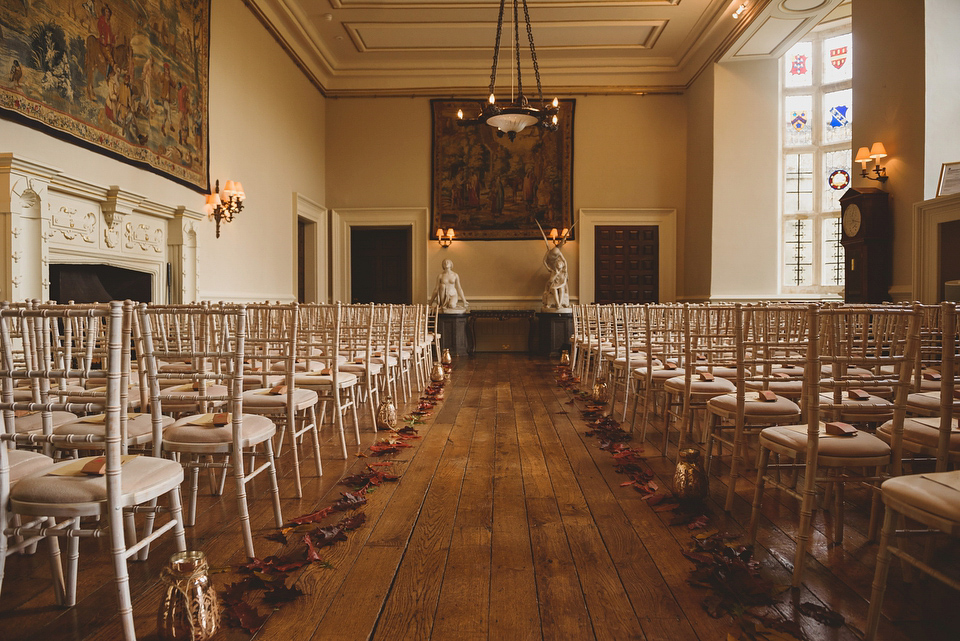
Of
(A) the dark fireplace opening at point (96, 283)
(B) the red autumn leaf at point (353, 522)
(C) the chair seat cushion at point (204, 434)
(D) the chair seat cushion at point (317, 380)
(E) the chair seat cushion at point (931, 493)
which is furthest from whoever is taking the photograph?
(A) the dark fireplace opening at point (96, 283)

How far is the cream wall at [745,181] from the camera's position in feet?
32.9

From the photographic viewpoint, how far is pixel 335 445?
4043 millimetres

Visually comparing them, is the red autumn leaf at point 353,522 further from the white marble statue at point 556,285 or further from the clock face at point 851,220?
the white marble statue at point 556,285

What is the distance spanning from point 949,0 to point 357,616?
26.5ft

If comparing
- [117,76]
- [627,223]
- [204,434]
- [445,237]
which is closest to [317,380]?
[204,434]

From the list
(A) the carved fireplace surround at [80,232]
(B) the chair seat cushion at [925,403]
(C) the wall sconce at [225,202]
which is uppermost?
(C) the wall sconce at [225,202]

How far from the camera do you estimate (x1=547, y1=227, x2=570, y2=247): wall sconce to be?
1139cm

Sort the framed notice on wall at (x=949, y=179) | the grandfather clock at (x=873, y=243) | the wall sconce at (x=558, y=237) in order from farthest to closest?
the wall sconce at (x=558, y=237), the grandfather clock at (x=873, y=243), the framed notice on wall at (x=949, y=179)

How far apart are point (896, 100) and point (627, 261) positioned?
5.70 metres

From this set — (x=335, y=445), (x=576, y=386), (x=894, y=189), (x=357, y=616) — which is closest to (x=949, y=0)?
(x=894, y=189)

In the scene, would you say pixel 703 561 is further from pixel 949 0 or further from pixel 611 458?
pixel 949 0

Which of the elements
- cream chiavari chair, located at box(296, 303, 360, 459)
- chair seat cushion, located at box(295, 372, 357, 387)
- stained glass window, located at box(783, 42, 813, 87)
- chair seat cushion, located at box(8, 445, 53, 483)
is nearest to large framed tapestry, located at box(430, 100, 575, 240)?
stained glass window, located at box(783, 42, 813, 87)

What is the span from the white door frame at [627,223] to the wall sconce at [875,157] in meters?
4.90

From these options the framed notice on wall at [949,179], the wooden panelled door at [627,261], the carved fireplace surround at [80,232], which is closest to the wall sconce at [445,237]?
the wooden panelled door at [627,261]
